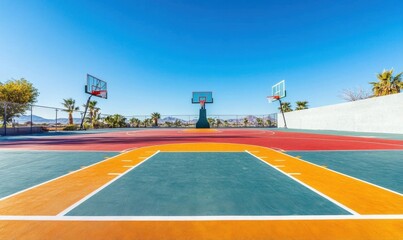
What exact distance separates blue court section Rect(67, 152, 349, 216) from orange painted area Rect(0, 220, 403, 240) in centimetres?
28

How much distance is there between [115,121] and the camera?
3931 centimetres

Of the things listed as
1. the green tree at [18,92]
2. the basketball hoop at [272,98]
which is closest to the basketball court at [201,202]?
the basketball hoop at [272,98]

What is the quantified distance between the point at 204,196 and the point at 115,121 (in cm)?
4012

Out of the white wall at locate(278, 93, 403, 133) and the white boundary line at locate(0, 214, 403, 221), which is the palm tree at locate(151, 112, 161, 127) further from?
the white boundary line at locate(0, 214, 403, 221)

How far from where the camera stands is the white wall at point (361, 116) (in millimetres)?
18734

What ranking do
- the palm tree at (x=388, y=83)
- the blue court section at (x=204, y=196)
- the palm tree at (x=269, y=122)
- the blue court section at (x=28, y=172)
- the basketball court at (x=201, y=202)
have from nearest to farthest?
the basketball court at (x=201, y=202), the blue court section at (x=204, y=196), the blue court section at (x=28, y=172), the palm tree at (x=388, y=83), the palm tree at (x=269, y=122)

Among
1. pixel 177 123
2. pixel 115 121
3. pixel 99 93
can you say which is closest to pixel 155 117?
pixel 177 123

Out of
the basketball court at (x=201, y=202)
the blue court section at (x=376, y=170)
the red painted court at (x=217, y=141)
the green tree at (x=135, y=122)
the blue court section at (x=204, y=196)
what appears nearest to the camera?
the basketball court at (x=201, y=202)

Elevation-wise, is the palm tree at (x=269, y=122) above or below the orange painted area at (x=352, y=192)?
above

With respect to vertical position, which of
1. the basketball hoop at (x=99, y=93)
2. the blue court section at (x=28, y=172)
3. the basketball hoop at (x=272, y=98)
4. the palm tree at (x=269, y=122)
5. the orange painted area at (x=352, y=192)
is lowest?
the orange painted area at (x=352, y=192)

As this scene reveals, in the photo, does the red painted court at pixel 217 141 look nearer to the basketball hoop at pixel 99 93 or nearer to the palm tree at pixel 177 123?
the basketball hoop at pixel 99 93

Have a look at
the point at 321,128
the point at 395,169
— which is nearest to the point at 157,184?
the point at 395,169

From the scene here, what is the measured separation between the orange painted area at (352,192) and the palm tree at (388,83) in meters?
36.5

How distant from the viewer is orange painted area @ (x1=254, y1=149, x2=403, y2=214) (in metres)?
3.02
